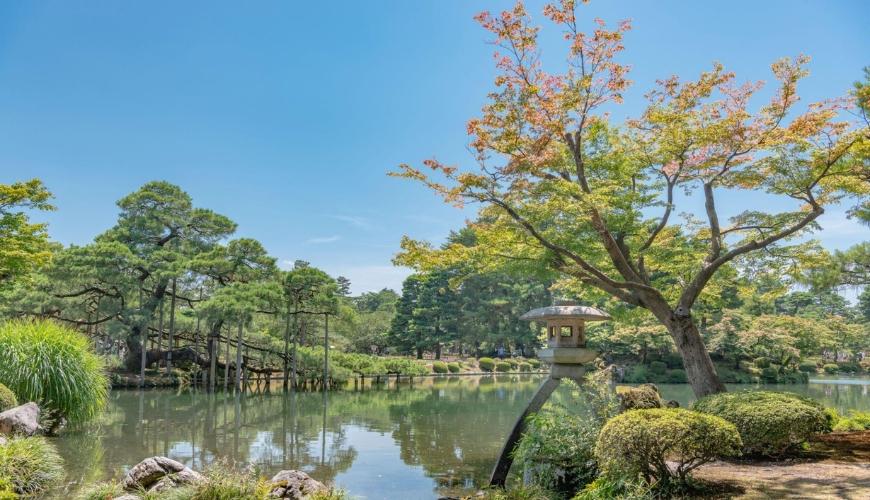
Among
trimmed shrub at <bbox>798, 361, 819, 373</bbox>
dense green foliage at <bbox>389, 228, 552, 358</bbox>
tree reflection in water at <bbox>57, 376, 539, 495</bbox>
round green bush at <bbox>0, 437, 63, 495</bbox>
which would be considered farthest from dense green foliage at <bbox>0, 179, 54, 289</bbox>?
trimmed shrub at <bbox>798, 361, 819, 373</bbox>

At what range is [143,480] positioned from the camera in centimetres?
588

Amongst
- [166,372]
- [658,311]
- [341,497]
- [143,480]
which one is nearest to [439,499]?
[341,497]

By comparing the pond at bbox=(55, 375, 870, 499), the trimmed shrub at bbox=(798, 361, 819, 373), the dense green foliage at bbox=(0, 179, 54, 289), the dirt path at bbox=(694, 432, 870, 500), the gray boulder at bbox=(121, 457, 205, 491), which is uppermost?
the dense green foliage at bbox=(0, 179, 54, 289)

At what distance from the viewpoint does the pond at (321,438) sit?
7.91 meters

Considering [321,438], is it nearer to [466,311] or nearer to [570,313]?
[570,313]

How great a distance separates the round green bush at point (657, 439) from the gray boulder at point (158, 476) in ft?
12.9

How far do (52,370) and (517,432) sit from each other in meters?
7.82

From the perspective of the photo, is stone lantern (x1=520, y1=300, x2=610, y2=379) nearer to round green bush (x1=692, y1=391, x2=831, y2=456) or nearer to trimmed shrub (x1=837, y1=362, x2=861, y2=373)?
round green bush (x1=692, y1=391, x2=831, y2=456)

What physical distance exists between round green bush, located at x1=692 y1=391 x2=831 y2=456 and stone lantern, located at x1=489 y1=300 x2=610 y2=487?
1.78 metres

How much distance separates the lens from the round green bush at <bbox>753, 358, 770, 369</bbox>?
29.5 meters

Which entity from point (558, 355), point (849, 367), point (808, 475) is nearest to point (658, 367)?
point (849, 367)

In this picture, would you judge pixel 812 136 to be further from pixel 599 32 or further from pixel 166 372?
pixel 166 372

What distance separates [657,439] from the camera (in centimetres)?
454

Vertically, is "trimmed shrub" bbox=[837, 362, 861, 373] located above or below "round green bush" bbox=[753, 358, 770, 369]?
below
